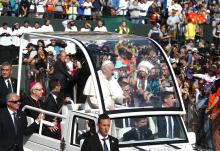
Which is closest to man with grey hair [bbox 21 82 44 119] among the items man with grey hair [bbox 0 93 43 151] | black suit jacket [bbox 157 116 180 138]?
man with grey hair [bbox 0 93 43 151]

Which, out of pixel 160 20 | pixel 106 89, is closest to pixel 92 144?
pixel 106 89

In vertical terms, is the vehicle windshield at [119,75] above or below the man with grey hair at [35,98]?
above

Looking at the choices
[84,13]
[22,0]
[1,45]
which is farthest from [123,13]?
[1,45]

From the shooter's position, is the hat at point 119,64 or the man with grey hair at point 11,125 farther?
the hat at point 119,64

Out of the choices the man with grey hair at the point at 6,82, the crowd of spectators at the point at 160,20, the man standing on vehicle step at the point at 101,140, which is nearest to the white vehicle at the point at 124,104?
the man standing on vehicle step at the point at 101,140

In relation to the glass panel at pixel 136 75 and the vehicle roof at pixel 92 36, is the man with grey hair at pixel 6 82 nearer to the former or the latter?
the vehicle roof at pixel 92 36

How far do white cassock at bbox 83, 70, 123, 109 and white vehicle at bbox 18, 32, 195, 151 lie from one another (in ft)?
0.29

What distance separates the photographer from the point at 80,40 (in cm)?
1277

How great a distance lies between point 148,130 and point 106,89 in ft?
2.98

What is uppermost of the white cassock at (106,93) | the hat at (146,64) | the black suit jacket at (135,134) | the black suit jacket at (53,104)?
the hat at (146,64)

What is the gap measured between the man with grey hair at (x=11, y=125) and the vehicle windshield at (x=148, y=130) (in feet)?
4.61

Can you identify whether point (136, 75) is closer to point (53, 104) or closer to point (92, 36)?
point (92, 36)

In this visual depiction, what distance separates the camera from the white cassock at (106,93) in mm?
12062

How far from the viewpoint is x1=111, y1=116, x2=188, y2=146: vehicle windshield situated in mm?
11922
